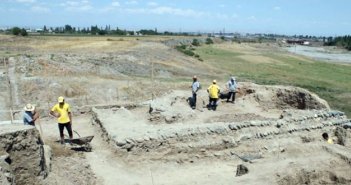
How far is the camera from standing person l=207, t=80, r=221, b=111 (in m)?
17.0

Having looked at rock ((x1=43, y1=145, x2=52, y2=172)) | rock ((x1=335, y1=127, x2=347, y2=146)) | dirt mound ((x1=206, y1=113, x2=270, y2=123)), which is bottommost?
rock ((x1=335, y1=127, x2=347, y2=146))

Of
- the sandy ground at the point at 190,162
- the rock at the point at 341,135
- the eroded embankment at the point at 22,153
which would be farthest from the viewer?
the rock at the point at 341,135

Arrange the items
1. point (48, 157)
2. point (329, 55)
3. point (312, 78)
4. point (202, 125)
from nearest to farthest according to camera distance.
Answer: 1. point (48, 157)
2. point (202, 125)
3. point (312, 78)
4. point (329, 55)

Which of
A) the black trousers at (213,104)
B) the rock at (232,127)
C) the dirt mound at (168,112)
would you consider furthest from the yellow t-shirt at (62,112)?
the black trousers at (213,104)

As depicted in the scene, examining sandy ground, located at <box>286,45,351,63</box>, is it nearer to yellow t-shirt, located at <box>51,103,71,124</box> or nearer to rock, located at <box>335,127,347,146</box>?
rock, located at <box>335,127,347,146</box>

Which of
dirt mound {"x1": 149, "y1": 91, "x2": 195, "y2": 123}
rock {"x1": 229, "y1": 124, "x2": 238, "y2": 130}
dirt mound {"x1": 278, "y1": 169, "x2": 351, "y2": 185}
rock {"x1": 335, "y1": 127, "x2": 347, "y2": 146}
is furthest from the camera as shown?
dirt mound {"x1": 149, "y1": 91, "x2": 195, "y2": 123}

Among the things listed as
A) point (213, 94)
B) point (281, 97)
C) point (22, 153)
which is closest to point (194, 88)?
point (213, 94)

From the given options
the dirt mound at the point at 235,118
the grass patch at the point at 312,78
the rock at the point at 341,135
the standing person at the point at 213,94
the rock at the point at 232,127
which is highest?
the standing person at the point at 213,94

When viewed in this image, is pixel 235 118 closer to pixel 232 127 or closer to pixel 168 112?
pixel 232 127

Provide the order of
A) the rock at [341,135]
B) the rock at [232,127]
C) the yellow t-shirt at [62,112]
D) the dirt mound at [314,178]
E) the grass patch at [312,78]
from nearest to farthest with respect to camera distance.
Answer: the dirt mound at [314,178], the yellow t-shirt at [62,112], the rock at [232,127], the rock at [341,135], the grass patch at [312,78]

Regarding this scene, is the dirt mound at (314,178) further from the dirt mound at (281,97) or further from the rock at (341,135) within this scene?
the dirt mound at (281,97)

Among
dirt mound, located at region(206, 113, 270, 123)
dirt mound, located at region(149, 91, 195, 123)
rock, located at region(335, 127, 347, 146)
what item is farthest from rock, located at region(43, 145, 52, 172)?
rock, located at region(335, 127, 347, 146)

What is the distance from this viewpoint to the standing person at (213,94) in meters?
17.0

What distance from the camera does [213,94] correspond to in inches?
673
